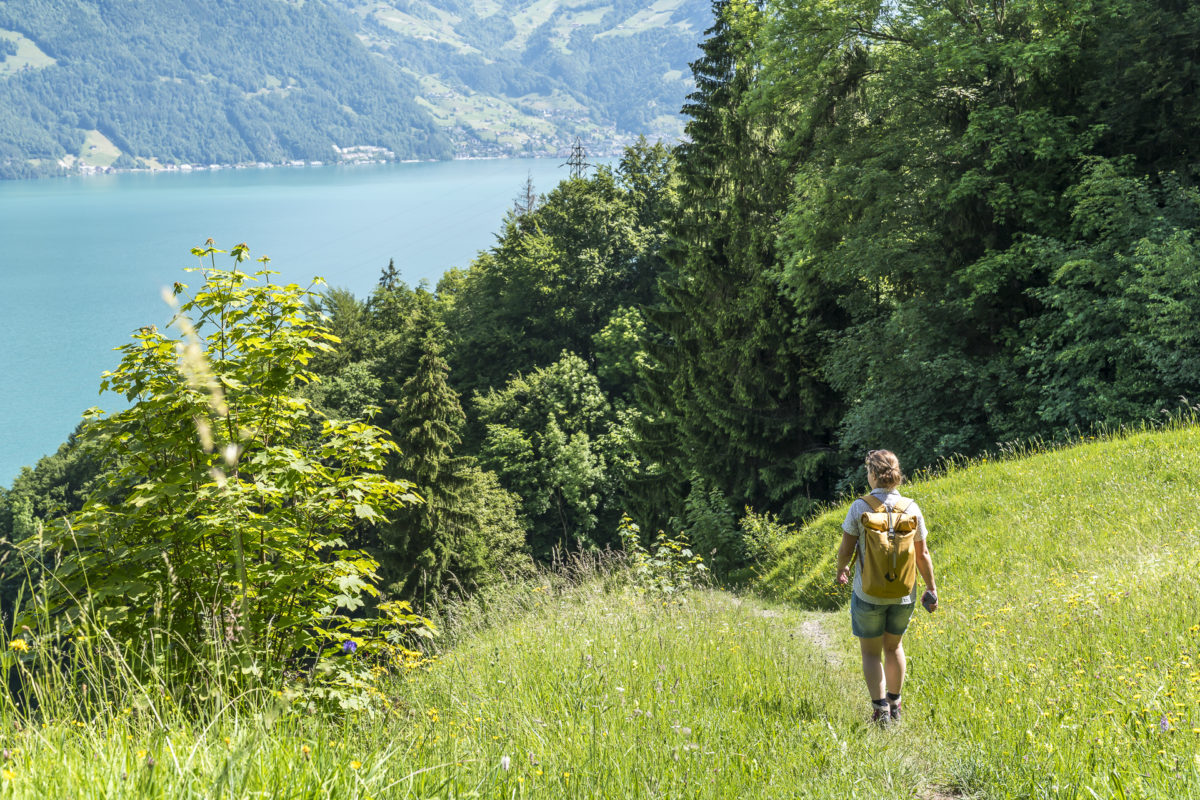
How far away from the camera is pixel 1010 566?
7.54m

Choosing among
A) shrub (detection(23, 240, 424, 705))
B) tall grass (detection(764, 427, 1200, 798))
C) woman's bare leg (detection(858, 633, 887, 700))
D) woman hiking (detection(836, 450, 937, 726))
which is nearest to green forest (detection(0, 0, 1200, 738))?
shrub (detection(23, 240, 424, 705))

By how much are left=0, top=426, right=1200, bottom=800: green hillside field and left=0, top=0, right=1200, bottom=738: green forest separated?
2.37 feet

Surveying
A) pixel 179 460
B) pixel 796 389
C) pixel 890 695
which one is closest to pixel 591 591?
pixel 890 695

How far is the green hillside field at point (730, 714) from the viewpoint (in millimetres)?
2455

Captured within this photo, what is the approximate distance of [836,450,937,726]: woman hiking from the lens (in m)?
4.62

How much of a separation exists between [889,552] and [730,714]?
1427 mm

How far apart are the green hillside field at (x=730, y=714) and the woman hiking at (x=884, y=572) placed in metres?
0.28

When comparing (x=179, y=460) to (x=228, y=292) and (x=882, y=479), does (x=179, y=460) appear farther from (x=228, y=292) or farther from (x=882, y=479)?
(x=882, y=479)

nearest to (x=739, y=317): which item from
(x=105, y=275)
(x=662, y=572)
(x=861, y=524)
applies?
(x=662, y=572)

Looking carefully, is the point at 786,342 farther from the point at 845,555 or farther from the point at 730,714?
the point at 730,714

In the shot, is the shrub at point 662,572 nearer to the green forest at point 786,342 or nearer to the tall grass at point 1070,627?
the green forest at point 786,342

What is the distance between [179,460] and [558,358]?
42934 mm

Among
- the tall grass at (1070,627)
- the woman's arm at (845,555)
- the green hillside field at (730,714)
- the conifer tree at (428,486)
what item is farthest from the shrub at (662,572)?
the conifer tree at (428,486)

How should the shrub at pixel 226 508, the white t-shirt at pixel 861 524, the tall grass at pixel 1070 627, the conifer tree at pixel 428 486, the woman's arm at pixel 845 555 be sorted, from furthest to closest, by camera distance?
the conifer tree at pixel 428 486 → the woman's arm at pixel 845 555 → the white t-shirt at pixel 861 524 → the shrub at pixel 226 508 → the tall grass at pixel 1070 627
